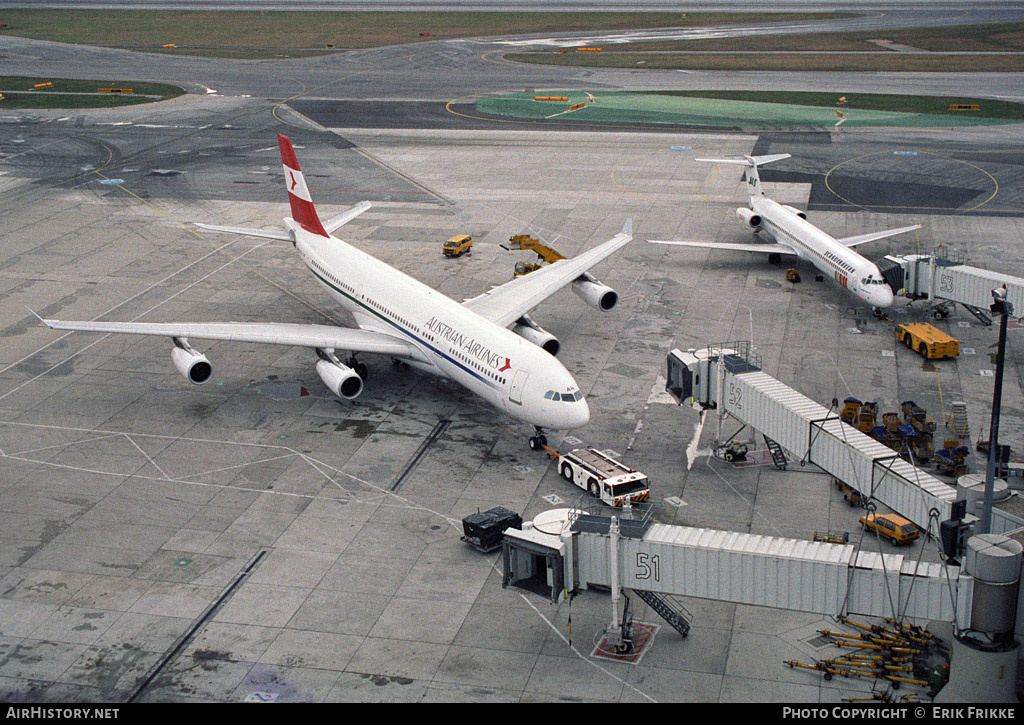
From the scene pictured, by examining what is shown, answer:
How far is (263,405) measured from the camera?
5544 centimetres

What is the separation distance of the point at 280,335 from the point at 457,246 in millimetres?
24722

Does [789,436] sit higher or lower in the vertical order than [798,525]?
higher

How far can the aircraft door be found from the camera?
48.0 meters

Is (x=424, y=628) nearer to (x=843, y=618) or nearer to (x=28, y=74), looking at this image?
(x=843, y=618)

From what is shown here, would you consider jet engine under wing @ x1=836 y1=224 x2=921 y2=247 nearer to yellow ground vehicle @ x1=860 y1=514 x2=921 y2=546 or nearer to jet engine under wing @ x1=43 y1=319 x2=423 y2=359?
jet engine under wing @ x1=43 y1=319 x2=423 y2=359

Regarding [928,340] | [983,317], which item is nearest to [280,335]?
[928,340]

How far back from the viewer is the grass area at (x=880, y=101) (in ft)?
400

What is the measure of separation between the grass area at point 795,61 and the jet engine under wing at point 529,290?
93.8 metres

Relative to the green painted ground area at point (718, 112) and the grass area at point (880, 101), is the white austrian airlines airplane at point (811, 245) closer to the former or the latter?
the green painted ground area at point (718, 112)

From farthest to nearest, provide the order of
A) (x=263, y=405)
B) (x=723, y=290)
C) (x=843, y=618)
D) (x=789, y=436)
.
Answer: (x=723, y=290)
(x=263, y=405)
(x=789, y=436)
(x=843, y=618)

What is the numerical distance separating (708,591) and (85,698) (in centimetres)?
1941

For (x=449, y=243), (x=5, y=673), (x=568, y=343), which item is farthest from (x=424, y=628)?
(x=449, y=243)

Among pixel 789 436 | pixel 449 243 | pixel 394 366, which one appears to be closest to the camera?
pixel 789 436

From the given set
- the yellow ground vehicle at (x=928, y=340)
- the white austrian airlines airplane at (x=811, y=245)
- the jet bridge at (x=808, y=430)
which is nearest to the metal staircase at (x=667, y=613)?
the jet bridge at (x=808, y=430)
